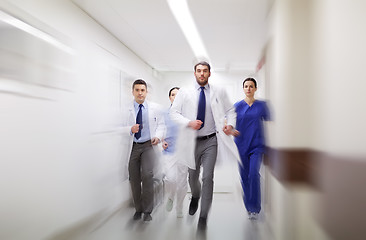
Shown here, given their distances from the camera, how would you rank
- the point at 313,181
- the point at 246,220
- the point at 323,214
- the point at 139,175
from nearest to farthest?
the point at 323,214 → the point at 313,181 → the point at 246,220 → the point at 139,175

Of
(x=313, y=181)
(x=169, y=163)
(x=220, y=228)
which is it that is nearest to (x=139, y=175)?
(x=169, y=163)

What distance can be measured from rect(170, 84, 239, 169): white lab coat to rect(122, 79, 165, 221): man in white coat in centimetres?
29

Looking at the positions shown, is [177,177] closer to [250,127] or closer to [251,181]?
[251,181]

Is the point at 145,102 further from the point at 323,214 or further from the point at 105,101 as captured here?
the point at 323,214

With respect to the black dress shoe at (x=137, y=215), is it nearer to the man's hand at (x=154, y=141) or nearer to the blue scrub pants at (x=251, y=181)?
the man's hand at (x=154, y=141)

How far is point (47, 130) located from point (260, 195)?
6.20 feet

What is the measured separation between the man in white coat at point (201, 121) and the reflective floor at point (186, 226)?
0.76ft

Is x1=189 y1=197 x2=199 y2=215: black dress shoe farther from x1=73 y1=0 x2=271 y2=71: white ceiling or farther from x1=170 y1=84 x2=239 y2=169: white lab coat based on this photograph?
x1=73 y1=0 x2=271 y2=71: white ceiling

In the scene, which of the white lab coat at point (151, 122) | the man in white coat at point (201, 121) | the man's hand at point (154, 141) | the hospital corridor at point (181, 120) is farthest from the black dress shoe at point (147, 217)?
the man's hand at point (154, 141)

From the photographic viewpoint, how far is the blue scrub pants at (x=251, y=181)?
2449 millimetres

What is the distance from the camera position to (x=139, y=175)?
2.61m

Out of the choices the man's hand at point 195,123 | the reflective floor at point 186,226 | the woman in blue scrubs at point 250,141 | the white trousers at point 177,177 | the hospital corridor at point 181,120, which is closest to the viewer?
the hospital corridor at point 181,120

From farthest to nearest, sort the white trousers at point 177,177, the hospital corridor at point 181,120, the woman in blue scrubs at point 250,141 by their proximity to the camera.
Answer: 1. the white trousers at point 177,177
2. the woman in blue scrubs at point 250,141
3. the hospital corridor at point 181,120

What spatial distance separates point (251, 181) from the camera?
8.15ft
